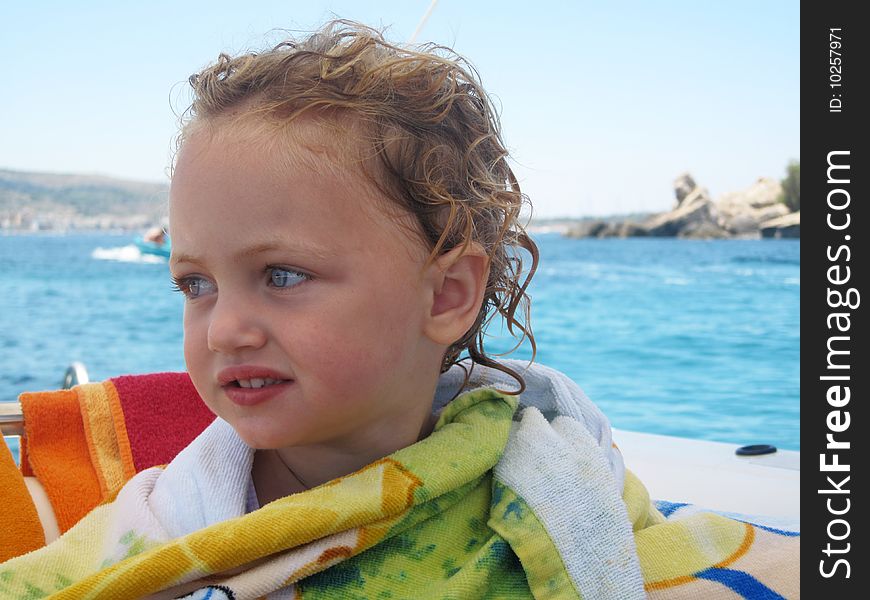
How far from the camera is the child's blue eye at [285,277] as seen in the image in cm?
80

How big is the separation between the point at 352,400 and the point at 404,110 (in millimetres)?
285

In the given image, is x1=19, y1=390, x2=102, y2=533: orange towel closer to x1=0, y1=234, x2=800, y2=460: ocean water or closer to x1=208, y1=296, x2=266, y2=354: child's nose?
x1=208, y1=296, x2=266, y2=354: child's nose

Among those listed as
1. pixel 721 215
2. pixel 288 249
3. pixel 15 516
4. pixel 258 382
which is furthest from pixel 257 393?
pixel 721 215

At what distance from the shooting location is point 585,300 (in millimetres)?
15375

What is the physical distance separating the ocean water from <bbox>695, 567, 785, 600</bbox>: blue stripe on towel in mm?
4649

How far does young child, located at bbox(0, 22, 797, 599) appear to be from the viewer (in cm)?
79

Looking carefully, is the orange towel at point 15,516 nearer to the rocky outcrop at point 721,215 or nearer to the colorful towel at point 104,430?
the colorful towel at point 104,430

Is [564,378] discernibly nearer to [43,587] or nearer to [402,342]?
[402,342]

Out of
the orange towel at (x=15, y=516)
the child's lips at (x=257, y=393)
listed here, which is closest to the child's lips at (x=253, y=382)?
the child's lips at (x=257, y=393)

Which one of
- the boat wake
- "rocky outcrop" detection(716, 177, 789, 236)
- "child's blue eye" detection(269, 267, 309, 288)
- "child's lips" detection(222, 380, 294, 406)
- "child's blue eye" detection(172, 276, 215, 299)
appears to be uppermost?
"child's blue eye" detection(269, 267, 309, 288)

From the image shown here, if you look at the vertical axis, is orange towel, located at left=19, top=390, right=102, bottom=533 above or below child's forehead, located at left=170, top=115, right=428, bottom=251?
below

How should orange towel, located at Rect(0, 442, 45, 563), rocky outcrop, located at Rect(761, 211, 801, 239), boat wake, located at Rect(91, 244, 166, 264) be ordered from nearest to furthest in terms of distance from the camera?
1. orange towel, located at Rect(0, 442, 45, 563)
2. rocky outcrop, located at Rect(761, 211, 801, 239)
3. boat wake, located at Rect(91, 244, 166, 264)

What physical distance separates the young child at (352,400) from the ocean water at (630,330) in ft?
15.7

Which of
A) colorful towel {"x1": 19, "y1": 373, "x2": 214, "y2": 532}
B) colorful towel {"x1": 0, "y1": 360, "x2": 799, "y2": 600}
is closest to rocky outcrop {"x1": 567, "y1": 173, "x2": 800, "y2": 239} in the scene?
colorful towel {"x1": 19, "y1": 373, "x2": 214, "y2": 532}
